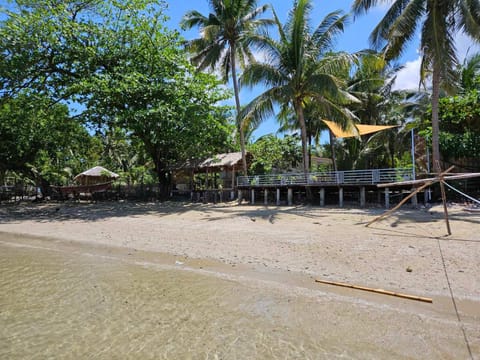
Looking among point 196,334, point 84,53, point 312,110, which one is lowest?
point 196,334

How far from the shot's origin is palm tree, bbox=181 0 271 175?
19.6 m

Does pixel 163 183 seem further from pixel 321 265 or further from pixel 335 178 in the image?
pixel 321 265

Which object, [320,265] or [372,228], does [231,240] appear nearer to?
[320,265]

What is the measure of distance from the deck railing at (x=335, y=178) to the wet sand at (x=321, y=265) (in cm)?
266

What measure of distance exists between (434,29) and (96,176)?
24.6m

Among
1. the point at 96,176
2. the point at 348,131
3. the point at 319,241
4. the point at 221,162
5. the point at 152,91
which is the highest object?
the point at 152,91

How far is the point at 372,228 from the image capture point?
9.87 meters

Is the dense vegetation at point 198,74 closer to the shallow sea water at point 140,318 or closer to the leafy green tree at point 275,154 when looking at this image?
the leafy green tree at point 275,154

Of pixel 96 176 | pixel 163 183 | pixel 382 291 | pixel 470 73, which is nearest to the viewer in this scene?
pixel 382 291

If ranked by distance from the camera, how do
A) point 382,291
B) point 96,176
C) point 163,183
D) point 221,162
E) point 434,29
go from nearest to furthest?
1. point 382,291
2. point 434,29
3. point 221,162
4. point 163,183
5. point 96,176

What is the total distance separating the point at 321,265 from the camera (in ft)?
21.5

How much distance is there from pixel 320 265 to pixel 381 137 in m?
18.2

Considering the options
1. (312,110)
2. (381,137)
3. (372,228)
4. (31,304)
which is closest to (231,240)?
(372,228)

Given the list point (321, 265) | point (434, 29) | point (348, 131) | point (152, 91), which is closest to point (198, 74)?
point (152, 91)
